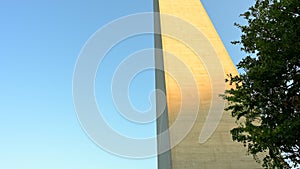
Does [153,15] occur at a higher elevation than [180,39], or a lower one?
higher

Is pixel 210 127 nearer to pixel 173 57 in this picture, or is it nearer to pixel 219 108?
pixel 219 108

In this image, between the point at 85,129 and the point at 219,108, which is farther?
the point at 219,108

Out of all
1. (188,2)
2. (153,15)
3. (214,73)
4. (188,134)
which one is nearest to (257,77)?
(188,134)

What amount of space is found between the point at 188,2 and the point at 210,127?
6.52m

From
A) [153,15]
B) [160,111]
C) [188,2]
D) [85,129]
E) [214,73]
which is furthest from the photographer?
[153,15]

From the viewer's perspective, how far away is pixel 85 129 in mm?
11172

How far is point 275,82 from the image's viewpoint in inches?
272

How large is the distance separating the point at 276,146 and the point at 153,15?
11.9m

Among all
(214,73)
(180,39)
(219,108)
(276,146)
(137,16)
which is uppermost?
(137,16)

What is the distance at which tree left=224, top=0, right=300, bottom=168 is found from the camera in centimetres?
641

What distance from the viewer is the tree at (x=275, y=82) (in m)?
6.41

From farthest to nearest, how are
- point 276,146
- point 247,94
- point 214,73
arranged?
point 214,73, point 247,94, point 276,146

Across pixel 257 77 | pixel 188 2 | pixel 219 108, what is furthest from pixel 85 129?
pixel 188 2

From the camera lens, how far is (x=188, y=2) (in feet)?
50.1
